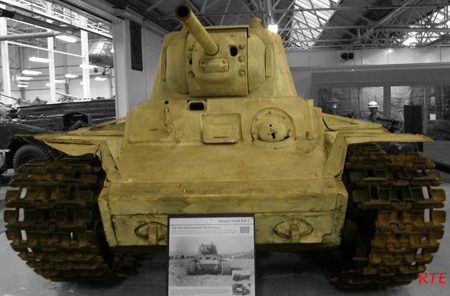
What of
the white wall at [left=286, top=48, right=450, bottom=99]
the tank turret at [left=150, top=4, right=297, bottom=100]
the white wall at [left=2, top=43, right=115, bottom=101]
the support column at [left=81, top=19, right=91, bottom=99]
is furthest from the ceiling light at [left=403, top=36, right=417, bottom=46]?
the white wall at [left=2, top=43, right=115, bottom=101]

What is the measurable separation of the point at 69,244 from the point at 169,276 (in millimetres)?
931

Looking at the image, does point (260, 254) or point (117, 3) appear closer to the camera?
point (260, 254)

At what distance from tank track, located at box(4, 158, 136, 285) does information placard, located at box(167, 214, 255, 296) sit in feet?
2.62

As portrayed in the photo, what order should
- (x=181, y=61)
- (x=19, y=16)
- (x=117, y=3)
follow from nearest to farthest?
(x=181, y=61)
(x=117, y=3)
(x=19, y=16)

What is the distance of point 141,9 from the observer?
1038 centimetres

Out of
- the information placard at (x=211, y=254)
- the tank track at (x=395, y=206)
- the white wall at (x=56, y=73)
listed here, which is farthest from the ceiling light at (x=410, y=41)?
the white wall at (x=56, y=73)

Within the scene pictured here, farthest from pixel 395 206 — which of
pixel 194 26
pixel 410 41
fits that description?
pixel 410 41

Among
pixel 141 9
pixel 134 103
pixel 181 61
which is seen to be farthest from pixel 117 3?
pixel 181 61

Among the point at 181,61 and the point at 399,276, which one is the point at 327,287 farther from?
the point at 181,61

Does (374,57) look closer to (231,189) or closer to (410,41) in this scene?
(410,41)

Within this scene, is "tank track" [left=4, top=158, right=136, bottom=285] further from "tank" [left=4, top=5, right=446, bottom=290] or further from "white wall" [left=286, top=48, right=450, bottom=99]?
"white wall" [left=286, top=48, right=450, bottom=99]

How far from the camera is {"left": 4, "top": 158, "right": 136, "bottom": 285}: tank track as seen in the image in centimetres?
288

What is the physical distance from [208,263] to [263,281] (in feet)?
4.13

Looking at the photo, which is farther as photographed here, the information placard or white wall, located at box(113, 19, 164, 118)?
white wall, located at box(113, 19, 164, 118)
